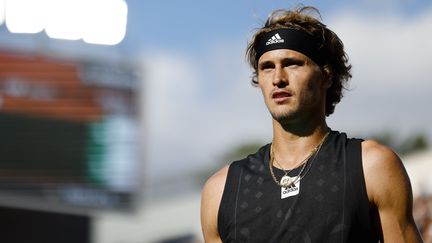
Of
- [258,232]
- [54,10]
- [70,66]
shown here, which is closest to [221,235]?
[258,232]

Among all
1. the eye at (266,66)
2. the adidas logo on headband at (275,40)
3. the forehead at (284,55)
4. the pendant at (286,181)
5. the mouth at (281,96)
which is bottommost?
the pendant at (286,181)

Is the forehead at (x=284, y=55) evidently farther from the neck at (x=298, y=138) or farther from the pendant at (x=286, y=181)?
the pendant at (x=286, y=181)

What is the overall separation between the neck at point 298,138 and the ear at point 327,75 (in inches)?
4.4

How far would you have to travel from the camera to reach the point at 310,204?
2615 mm

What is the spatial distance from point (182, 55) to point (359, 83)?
65.0 inches

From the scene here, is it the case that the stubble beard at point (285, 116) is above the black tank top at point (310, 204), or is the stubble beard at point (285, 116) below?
above

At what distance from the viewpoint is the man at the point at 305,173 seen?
2553 mm

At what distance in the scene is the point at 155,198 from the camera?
29.0 ft

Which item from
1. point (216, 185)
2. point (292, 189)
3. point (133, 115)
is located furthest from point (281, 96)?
point (133, 115)

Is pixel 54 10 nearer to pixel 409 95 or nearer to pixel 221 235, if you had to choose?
pixel 409 95

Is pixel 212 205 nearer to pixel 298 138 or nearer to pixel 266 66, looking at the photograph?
pixel 298 138

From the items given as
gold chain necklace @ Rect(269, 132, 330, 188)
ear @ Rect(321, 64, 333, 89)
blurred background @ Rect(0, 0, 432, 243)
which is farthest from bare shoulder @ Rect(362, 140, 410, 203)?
blurred background @ Rect(0, 0, 432, 243)

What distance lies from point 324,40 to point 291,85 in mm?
233

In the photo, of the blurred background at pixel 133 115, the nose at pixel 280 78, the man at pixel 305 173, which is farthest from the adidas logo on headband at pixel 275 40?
the blurred background at pixel 133 115
